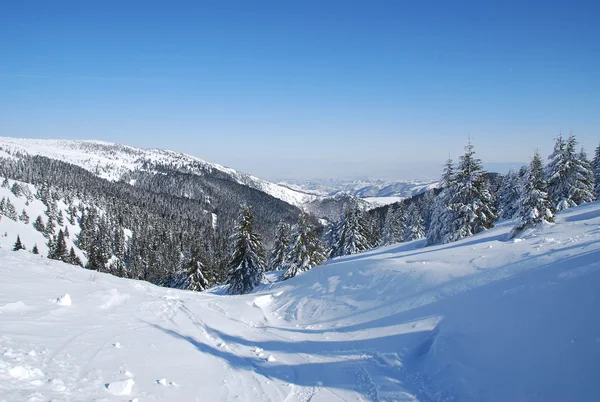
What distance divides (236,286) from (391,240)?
30512mm

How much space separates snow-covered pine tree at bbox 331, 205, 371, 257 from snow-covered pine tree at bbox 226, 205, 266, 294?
15.9 metres

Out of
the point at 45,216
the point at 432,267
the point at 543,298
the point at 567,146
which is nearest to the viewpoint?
the point at 543,298

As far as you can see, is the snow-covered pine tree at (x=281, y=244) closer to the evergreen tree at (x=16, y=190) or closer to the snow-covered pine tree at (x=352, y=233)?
the snow-covered pine tree at (x=352, y=233)

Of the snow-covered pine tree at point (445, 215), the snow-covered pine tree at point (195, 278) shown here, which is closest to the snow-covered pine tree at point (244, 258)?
the snow-covered pine tree at point (195, 278)

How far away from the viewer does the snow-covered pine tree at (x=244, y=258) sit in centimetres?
2977

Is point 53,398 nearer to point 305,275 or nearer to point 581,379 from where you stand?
point 581,379

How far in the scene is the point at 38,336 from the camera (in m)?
7.57

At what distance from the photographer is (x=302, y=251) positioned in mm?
30016

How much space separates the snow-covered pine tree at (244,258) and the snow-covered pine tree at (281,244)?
24.9ft

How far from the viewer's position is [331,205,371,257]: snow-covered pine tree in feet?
137

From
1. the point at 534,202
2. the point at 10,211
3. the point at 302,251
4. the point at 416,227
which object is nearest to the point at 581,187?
the point at 534,202

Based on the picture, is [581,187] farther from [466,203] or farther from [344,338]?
[344,338]

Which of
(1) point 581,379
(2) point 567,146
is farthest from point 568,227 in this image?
(2) point 567,146

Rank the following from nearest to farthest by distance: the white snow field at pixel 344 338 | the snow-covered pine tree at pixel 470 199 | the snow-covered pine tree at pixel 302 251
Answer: the white snow field at pixel 344 338
the snow-covered pine tree at pixel 470 199
the snow-covered pine tree at pixel 302 251
